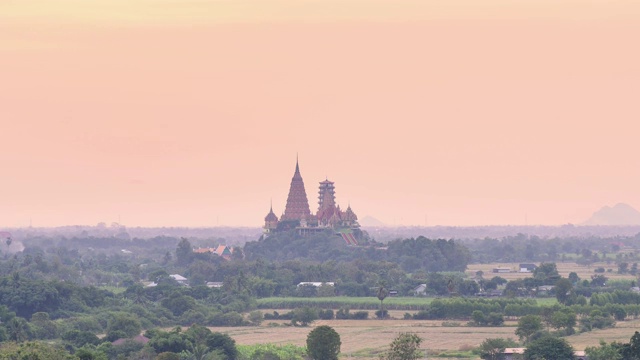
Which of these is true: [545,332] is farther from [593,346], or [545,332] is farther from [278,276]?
[278,276]

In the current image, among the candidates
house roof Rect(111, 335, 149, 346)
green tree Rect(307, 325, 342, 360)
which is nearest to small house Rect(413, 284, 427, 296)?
house roof Rect(111, 335, 149, 346)

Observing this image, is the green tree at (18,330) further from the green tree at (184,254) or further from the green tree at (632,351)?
the green tree at (184,254)

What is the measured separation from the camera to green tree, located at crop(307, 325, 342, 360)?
264 feet

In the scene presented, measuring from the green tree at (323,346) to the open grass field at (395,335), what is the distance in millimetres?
4169

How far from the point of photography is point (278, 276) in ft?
486

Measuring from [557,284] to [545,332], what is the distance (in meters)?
30.8

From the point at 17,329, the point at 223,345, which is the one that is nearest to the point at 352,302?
the point at 17,329

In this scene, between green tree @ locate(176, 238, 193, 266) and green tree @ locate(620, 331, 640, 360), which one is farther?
green tree @ locate(176, 238, 193, 266)

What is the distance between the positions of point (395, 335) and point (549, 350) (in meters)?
20.0

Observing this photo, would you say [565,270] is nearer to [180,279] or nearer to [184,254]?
[180,279]

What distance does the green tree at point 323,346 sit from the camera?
264ft

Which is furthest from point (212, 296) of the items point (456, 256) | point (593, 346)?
point (456, 256)

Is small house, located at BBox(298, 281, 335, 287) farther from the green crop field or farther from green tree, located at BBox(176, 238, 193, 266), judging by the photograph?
green tree, located at BBox(176, 238, 193, 266)

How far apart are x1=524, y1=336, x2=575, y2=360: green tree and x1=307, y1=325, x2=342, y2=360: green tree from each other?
10.1 m
